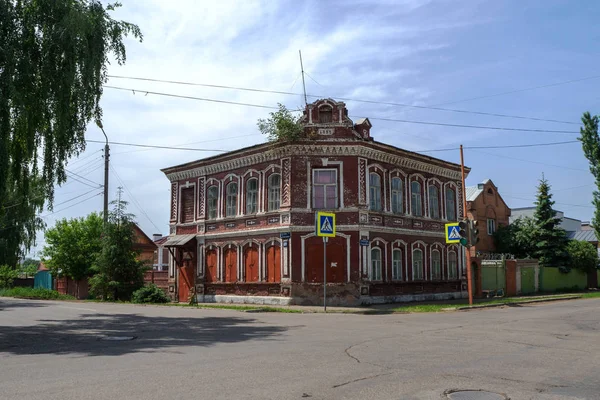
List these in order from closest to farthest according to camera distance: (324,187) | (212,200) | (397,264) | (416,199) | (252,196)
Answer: (324,187)
(397,264)
(252,196)
(416,199)
(212,200)

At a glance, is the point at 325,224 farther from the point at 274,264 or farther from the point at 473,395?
the point at 473,395

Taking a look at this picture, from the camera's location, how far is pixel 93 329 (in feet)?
51.4

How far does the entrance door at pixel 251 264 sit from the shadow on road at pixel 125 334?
846 centimetres

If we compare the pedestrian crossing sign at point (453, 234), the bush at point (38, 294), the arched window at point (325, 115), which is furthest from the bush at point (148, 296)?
the pedestrian crossing sign at point (453, 234)

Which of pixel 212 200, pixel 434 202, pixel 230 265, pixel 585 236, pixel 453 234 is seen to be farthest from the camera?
pixel 585 236

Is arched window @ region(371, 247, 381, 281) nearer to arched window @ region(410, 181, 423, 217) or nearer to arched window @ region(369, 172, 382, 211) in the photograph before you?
arched window @ region(369, 172, 382, 211)

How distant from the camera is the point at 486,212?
50.4 metres

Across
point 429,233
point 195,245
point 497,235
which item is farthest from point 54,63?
point 497,235

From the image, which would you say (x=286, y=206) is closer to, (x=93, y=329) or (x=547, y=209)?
(x=93, y=329)

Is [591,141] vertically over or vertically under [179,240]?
over

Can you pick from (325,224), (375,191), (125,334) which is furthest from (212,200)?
(125,334)

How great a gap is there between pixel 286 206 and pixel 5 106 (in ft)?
48.7

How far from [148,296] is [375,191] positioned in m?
13.5

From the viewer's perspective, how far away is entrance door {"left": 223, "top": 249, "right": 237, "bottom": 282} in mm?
29391
